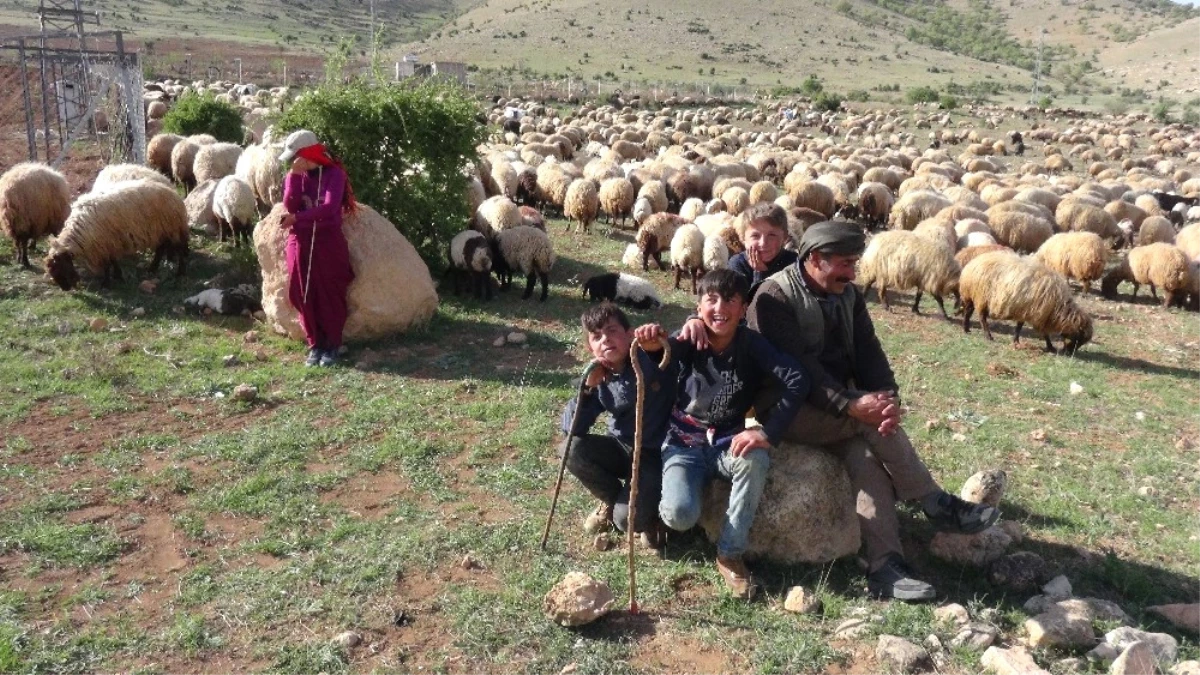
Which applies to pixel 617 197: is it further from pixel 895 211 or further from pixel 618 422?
pixel 618 422

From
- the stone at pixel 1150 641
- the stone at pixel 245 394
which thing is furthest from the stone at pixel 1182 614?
the stone at pixel 245 394

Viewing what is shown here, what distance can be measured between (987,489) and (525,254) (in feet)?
21.2

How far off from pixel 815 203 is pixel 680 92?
4035cm

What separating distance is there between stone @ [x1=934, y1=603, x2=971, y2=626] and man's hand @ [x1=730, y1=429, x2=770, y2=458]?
3.69 ft

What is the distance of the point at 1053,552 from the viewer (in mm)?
4633

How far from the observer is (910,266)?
1070cm

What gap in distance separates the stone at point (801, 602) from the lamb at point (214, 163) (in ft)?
42.2

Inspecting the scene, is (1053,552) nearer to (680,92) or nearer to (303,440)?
(303,440)

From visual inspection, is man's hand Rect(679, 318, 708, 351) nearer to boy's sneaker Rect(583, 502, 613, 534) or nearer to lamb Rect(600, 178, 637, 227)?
boy's sneaker Rect(583, 502, 613, 534)

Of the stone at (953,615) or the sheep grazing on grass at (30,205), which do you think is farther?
the sheep grazing on grass at (30,205)

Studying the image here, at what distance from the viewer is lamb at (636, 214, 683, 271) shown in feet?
39.9

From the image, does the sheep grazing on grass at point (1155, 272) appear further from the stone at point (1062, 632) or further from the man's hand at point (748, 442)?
the man's hand at point (748, 442)

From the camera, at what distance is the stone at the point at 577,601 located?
3725 millimetres

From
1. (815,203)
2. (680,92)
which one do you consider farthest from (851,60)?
(815,203)
